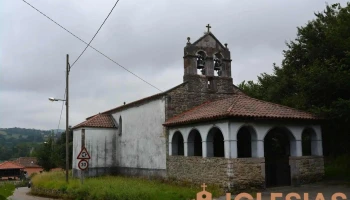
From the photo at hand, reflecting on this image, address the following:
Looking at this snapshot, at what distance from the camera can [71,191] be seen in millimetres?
17594

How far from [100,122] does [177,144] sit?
338 inches

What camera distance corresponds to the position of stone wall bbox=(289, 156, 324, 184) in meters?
15.7

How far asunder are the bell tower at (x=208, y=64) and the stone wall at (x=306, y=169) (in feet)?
21.6

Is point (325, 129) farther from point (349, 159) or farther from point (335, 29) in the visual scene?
point (335, 29)

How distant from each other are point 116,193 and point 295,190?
720cm

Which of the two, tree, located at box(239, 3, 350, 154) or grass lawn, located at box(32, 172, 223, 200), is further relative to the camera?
tree, located at box(239, 3, 350, 154)

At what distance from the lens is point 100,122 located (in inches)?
1013

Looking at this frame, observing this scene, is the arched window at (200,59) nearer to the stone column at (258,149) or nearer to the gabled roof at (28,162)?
the stone column at (258,149)

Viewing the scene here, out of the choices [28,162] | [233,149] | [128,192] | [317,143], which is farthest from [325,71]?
[28,162]

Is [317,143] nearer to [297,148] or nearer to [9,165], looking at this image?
[297,148]

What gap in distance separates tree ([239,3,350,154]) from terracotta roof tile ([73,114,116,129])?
12.6m

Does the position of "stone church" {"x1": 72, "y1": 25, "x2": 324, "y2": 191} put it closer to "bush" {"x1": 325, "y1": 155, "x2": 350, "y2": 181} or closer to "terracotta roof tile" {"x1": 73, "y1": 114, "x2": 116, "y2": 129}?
"terracotta roof tile" {"x1": 73, "y1": 114, "x2": 116, "y2": 129}

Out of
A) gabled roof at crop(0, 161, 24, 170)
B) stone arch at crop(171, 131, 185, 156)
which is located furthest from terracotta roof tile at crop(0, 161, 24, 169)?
stone arch at crop(171, 131, 185, 156)

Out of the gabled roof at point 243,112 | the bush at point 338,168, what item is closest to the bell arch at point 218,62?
the gabled roof at point 243,112
